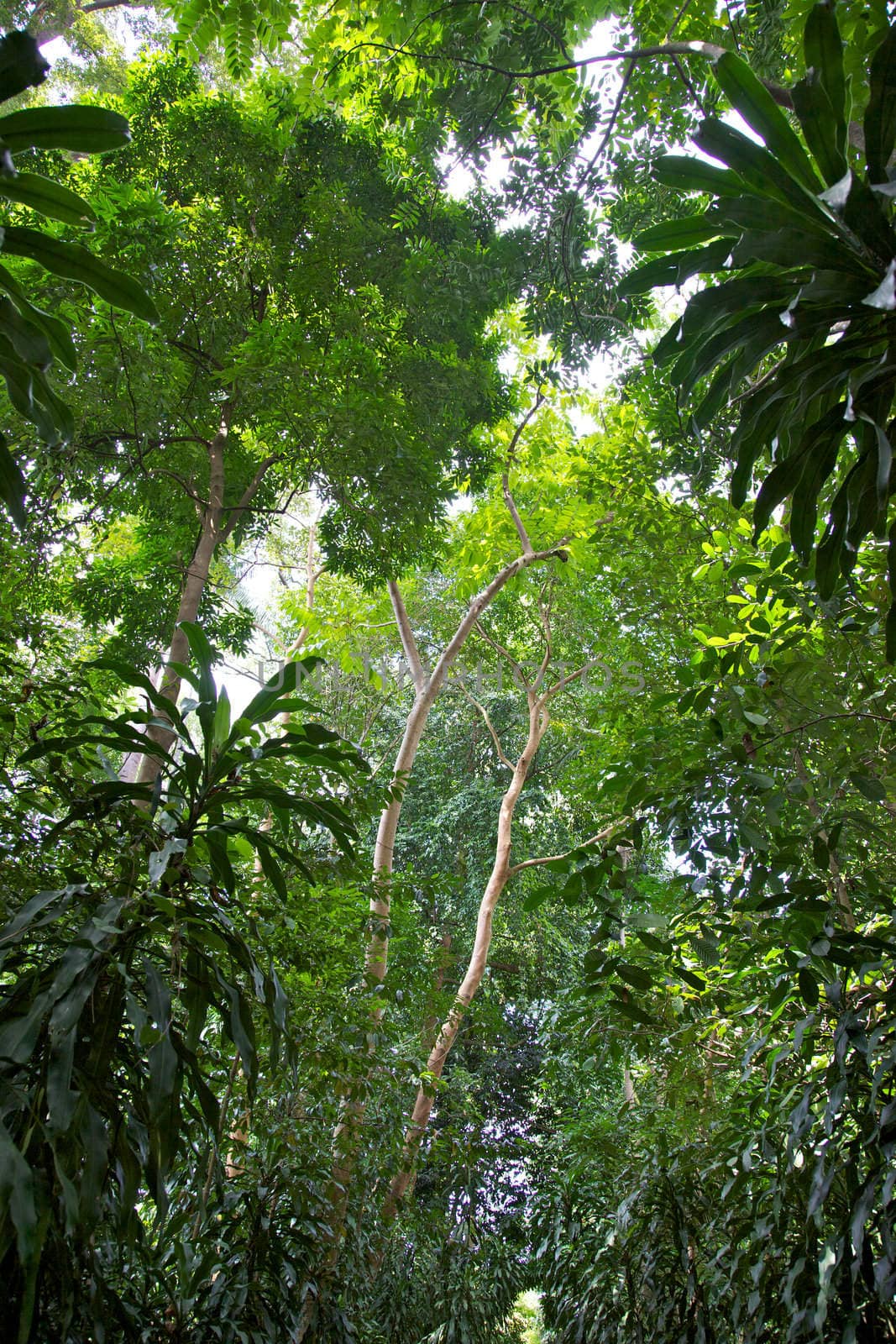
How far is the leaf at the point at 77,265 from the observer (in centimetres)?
112

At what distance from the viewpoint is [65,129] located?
1.09 metres

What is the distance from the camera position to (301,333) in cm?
345

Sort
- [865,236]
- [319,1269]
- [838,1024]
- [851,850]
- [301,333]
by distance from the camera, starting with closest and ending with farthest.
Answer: [865,236], [838,1024], [851,850], [319,1269], [301,333]

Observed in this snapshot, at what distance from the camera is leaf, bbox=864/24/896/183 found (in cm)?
103

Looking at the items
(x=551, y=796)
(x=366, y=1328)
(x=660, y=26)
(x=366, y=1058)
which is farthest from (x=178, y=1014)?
(x=551, y=796)

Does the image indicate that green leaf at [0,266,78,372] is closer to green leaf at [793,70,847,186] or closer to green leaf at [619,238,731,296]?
green leaf at [619,238,731,296]

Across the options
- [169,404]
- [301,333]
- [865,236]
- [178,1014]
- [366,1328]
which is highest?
[301,333]

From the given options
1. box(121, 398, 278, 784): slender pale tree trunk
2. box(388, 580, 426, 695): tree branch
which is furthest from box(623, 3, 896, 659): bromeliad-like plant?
box(388, 580, 426, 695): tree branch

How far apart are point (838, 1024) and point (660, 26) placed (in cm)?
265

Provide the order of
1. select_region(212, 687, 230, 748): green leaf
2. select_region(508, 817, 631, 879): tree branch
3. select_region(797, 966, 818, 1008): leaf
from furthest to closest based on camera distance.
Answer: select_region(508, 817, 631, 879): tree branch, select_region(212, 687, 230, 748): green leaf, select_region(797, 966, 818, 1008): leaf

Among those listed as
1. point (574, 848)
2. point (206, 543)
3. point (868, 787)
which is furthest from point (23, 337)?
point (574, 848)

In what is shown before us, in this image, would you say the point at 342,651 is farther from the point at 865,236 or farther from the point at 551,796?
the point at 865,236

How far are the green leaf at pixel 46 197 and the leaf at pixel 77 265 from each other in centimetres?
3

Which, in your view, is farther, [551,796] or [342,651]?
[551,796]
